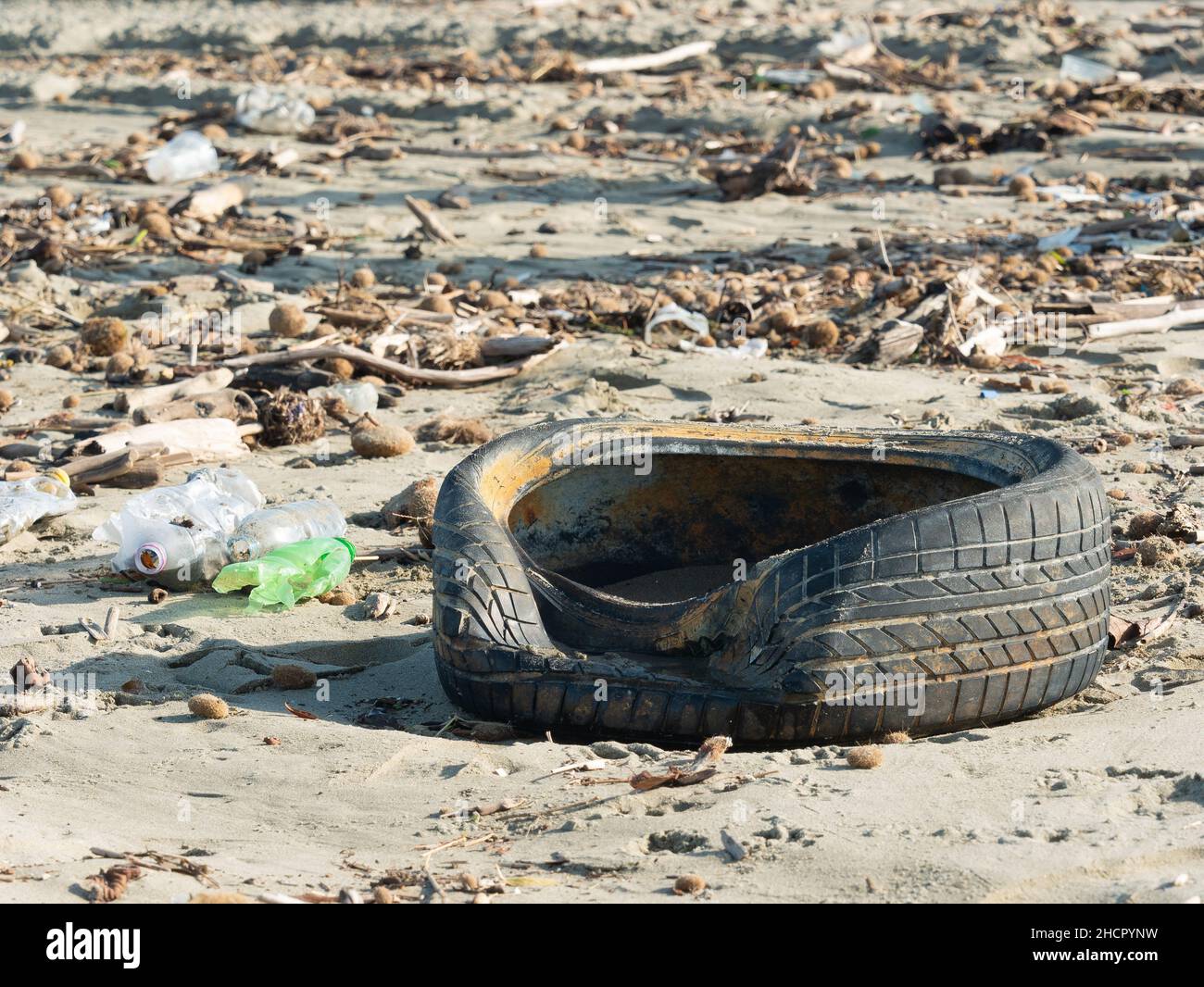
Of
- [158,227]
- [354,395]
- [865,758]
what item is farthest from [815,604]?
[158,227]

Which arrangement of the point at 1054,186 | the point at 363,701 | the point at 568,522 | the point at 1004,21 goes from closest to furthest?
the point at 363,701 → the point at 568,522 → the point at 1054,186 → the point at 1004,21

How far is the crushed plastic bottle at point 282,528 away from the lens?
4.70m

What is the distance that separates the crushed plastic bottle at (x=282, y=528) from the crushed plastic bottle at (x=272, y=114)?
363 inches

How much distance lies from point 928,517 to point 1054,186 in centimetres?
769

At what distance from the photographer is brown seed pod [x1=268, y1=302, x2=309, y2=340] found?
24.9ft

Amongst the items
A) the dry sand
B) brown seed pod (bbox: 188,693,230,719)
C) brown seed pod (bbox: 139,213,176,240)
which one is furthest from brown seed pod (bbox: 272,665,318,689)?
brown seed pod (bbox: 139,213,176,240)

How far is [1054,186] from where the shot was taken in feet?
33.8

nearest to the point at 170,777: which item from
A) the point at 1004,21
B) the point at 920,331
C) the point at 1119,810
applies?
the point at 1119,810

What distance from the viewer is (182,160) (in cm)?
1184

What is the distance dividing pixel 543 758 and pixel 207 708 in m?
0.88

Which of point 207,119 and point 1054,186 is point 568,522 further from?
point 207,119

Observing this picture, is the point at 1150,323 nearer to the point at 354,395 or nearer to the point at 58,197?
the point at 354,395

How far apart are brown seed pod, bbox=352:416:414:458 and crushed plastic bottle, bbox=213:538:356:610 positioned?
4.18 ft

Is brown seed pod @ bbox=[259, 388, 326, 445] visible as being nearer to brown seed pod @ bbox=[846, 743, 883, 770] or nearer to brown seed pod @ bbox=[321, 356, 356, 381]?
brown seed pod @ bbox=[321, 356, 356, 381]
